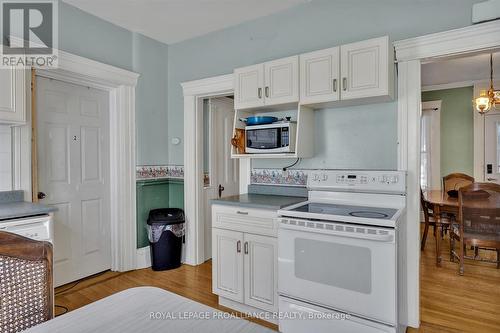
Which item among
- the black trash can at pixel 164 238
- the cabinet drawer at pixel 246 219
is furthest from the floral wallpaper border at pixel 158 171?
the cabinet drawer at pixel 246 219

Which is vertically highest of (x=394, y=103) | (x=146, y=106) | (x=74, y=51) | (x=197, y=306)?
(x=74, y=51)

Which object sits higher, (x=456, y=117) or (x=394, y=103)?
(x=456, y=117)

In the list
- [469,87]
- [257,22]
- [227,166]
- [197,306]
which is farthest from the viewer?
[469,87]

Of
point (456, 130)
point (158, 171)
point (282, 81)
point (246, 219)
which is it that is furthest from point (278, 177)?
point (456, 130)

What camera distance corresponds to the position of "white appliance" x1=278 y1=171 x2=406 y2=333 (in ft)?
5.69

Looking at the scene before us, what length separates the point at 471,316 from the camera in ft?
7.66

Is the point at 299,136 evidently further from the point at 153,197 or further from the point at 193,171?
the point at 153,197

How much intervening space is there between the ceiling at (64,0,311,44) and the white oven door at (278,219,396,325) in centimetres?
207

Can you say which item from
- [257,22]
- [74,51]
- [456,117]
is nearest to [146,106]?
[74,51]

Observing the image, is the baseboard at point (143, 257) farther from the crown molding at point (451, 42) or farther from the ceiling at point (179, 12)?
the crown molding at point (451, 42)

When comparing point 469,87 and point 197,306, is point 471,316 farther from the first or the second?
point 469,87

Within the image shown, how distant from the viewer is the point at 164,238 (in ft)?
10.9

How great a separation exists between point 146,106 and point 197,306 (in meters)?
3.06

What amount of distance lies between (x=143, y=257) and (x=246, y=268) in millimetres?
1634
